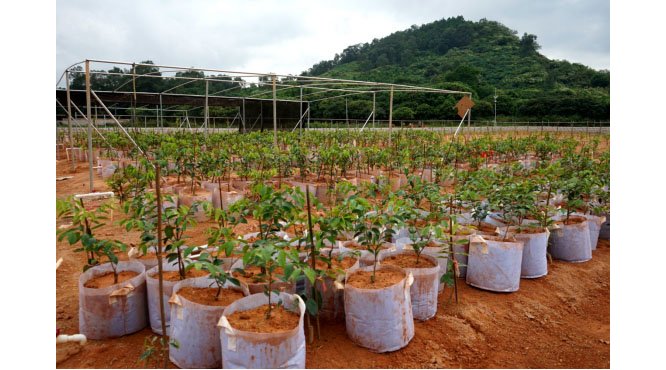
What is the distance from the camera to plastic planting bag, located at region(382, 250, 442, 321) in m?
2.96

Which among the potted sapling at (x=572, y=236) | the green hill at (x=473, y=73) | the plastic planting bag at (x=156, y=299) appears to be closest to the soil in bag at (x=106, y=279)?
the plastic planting bag at (x=156, y=299)

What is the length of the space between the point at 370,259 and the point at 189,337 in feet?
4.80

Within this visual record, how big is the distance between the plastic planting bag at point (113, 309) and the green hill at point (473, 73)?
30236 millimetres

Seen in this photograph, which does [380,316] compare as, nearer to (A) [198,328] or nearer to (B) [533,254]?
(A) [198,328]

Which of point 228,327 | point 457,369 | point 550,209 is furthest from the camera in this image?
point 550,209

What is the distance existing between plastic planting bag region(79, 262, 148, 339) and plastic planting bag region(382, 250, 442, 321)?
1823mm

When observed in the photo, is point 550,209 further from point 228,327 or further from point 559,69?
point 559,69

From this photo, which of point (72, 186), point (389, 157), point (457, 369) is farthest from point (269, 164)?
point (457, 369)

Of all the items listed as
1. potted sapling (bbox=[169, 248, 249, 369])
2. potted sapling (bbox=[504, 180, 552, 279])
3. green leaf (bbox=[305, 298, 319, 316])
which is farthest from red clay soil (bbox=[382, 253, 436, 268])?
potted sapling (bbox=[169, 248, 249, 369])

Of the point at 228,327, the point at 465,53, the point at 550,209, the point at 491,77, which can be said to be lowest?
the point at 228,327

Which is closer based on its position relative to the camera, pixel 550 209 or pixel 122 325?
pixel 122 325

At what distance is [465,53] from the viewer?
59.3 meters

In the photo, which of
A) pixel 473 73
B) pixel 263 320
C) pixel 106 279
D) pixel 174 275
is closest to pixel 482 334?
pixel 263 320

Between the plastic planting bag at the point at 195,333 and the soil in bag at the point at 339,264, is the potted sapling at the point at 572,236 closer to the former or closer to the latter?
the soil in bag at the point at 339,264
